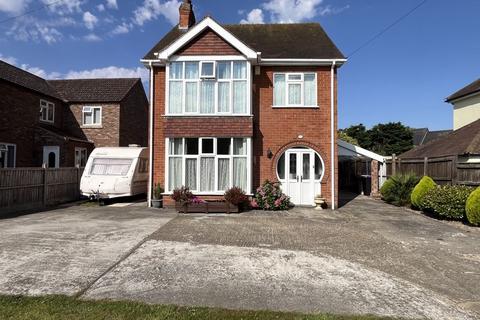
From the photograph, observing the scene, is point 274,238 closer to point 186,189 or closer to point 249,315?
point 249,315

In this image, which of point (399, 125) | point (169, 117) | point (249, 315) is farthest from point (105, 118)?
point (399, 125)

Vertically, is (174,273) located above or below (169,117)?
below

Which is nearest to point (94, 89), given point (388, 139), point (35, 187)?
point (35, 187)

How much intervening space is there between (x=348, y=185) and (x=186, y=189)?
15.3 metres

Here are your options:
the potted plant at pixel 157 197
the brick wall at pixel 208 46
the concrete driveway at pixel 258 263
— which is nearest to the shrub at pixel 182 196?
the potted plant at pixel 157 197

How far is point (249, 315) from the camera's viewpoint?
444 centimetres

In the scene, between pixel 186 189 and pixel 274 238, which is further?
pixel 186 189

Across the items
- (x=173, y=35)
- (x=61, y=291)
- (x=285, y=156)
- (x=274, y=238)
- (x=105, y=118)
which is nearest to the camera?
(x=61, y=291)

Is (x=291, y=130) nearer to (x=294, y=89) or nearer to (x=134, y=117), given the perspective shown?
(x=294, y=89)

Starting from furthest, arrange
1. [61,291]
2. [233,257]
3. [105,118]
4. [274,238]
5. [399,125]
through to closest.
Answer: [399,125] < [105,118] < [274,238] < [233,257] < [61,291]

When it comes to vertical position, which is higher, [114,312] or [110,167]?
[110,167]

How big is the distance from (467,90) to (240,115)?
65.2 feet

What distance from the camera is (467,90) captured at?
84.0 ft

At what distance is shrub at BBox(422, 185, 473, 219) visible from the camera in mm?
11812
